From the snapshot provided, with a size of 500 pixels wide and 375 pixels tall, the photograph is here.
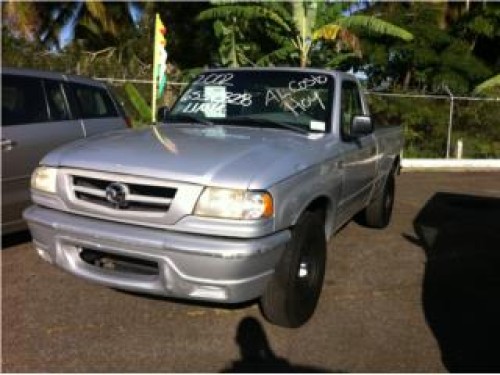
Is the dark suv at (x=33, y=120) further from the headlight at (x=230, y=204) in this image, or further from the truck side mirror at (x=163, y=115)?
the headlight at (x=230, y=204)

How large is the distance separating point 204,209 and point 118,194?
59 centimetres

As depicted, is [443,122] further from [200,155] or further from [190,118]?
[200,155]

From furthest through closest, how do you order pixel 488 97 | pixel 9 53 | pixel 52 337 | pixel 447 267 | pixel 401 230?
pixel 9 53
pixel 488 97
pixel 401 230
pixel 447 267
pixel 52 337

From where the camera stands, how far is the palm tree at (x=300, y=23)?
16547mm

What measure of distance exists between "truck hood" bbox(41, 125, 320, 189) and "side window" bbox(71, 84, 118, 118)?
2.26m

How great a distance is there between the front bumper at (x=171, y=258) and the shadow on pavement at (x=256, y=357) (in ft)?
1.26

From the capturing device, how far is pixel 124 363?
407 centimetres

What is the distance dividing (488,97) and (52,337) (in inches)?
675

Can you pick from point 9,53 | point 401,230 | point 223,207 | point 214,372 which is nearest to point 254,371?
point 214,372

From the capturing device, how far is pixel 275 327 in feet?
15.4

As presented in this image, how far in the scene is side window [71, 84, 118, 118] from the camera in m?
7.37

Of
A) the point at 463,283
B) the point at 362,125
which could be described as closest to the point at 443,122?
the point at 463,283

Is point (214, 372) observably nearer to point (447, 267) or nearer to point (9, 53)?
point (447, 267)

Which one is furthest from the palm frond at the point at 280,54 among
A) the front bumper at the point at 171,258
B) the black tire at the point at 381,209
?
the front bumper at the point at 171,258
